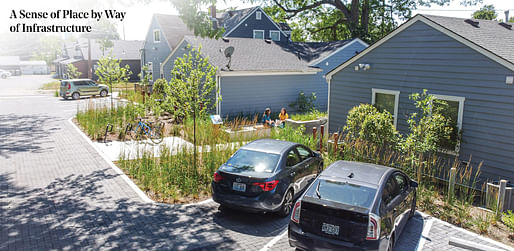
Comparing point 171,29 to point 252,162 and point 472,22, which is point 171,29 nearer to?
point 472,22

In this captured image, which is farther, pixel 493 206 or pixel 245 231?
pixel 493 206

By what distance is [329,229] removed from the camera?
6.23 m

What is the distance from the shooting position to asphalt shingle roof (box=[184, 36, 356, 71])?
21.4 meters

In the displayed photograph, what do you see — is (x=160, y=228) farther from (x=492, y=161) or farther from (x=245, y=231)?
(x=492, y=161)

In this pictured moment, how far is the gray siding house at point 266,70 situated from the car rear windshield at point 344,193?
13.9 m

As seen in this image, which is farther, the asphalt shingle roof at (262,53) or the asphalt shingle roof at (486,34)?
the asphalt shingle roof at (262,53)

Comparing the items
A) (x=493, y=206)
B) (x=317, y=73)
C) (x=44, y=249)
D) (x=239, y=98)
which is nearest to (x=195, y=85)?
(x=44, y=249)

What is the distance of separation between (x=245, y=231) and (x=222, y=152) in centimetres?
426

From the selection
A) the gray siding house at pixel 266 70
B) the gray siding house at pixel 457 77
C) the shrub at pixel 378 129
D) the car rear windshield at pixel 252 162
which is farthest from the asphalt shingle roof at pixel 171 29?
the car rear windshield at pixel 252 162

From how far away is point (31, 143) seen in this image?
1510 centimetres

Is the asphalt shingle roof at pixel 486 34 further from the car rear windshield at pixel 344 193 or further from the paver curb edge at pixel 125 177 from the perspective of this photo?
the paver curb edge at pixel 125 177

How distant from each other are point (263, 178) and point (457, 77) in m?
7.03

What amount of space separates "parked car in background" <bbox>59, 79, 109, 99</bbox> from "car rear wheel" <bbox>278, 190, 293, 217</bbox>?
26.8 meters

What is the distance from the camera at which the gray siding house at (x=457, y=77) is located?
33.6 ft
